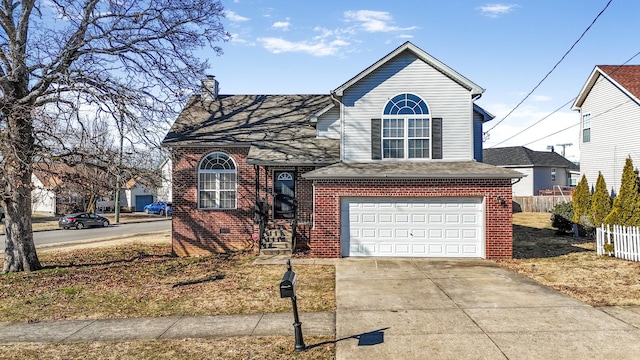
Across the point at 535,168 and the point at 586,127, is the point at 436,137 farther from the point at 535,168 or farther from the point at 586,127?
the point at 535,168

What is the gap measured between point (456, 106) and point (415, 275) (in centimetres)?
672

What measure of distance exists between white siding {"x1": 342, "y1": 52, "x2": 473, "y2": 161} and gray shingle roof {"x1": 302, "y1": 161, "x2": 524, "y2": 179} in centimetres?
53

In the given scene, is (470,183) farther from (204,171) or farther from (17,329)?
(17,329)

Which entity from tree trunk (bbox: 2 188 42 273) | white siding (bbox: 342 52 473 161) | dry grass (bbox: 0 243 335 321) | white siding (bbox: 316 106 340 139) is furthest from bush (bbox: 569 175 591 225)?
tree trunk (bbox: 2 188 42 273)

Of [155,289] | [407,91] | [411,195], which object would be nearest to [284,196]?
[411,195]

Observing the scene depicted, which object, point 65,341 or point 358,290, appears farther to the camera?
point 358,290

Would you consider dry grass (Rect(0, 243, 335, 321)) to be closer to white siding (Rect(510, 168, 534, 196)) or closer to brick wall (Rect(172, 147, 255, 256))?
brick wall (Rect(172, 147, 255, 256))

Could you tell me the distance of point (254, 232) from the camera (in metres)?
15.7

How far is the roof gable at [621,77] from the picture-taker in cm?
2044

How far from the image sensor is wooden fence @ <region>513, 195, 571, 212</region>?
37.1 metres

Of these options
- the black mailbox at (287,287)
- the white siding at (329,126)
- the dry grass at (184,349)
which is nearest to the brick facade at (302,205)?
the white siding at (329,126)

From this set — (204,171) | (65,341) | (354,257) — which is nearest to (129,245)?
(204,171)

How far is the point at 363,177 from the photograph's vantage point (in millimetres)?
13852

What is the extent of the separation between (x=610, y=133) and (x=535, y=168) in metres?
24.5
